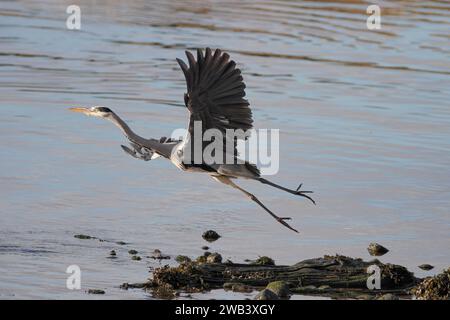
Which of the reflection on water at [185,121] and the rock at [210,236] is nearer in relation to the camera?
the reflection on water at [185,121]

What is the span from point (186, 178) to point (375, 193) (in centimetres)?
235

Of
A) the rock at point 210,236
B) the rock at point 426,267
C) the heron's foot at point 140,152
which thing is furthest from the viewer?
the rock at point 210,236

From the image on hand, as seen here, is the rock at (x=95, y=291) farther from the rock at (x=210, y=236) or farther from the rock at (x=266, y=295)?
the rock at (x=210, y=236)

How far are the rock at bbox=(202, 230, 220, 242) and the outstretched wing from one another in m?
1.79

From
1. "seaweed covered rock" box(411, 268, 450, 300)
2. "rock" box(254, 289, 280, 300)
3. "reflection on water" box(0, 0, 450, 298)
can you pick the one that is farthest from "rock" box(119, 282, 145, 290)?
"seaweed covered rock" box(411, 268, 450, 300)

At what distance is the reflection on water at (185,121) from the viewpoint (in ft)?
37.8

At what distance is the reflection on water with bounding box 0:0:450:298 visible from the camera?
11.5 meters

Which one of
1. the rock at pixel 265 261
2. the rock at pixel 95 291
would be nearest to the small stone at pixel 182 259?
the rock at pixel 265 261

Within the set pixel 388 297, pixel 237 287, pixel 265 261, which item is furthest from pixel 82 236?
pixel 388 297

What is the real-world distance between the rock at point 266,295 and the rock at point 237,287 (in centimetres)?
→ 37

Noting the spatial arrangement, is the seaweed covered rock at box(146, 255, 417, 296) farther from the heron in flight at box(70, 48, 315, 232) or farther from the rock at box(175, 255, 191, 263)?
the heron in flight at box(70, 48, 315, 232)

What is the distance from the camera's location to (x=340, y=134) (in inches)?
677

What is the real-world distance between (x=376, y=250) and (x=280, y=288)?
1.86 m
